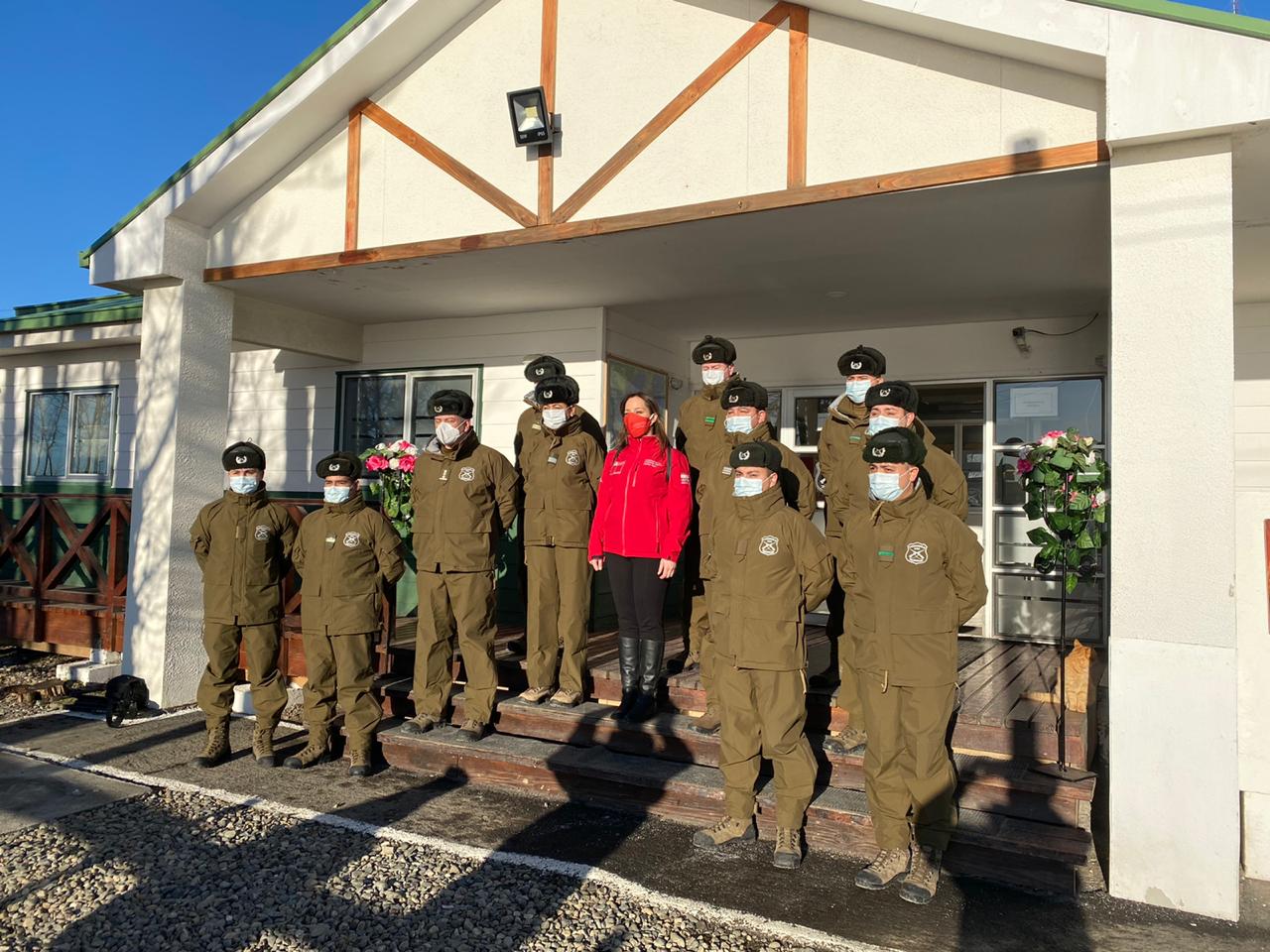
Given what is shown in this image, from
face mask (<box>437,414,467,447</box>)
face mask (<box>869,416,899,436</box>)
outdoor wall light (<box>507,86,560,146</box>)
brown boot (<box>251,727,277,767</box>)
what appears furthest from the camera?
outdoor wall light (<box>507,86,560,146</box>)

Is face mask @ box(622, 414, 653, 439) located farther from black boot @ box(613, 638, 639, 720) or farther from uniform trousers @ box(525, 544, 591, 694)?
black boot @ box(613, 638, 639, 720)

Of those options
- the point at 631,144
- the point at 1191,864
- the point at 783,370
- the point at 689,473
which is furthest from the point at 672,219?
the point at 1191,864

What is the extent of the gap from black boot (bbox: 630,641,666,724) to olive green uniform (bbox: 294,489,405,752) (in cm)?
150

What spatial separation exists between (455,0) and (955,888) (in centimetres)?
564

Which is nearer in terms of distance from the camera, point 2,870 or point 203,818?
point 2,870

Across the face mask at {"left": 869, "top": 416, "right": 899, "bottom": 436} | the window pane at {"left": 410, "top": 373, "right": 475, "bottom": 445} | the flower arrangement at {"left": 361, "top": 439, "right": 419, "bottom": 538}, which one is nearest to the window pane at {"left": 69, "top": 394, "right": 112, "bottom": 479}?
the window pane at {"left": 410, "top": 373, "right": 475, "bottom": 445}

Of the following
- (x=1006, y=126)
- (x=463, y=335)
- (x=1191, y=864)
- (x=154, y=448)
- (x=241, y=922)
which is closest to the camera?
(x=241, y=922)

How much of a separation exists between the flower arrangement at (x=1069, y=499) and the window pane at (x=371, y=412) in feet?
18.1

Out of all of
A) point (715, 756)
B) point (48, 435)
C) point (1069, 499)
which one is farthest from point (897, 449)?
point (48, 435)

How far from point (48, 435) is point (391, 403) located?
15.8ft

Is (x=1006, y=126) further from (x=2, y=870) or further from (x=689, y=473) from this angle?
(x=2, y=870)

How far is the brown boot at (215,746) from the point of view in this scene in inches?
210

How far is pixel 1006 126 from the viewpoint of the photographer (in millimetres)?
4230

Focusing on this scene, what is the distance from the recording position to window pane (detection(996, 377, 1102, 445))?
7004 mm
